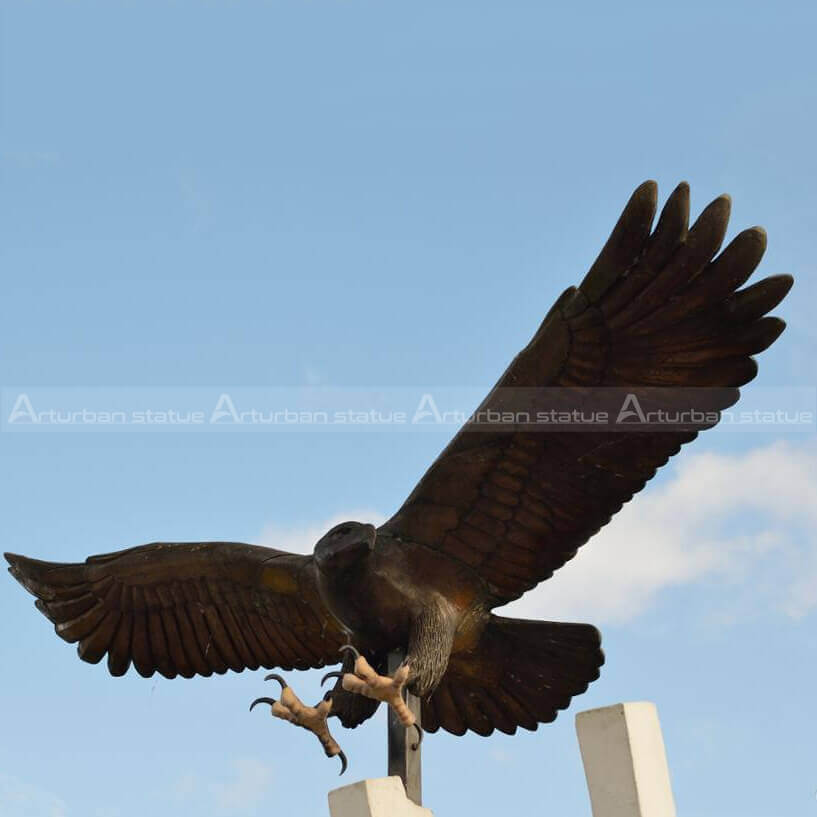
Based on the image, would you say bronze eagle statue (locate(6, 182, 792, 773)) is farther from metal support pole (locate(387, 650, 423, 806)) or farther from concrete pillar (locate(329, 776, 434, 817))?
concrete pillar (locate(329, 776, 434, 817))

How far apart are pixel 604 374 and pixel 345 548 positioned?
1333 mm

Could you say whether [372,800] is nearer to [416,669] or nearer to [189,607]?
[416,669]

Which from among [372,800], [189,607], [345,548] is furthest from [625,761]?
[189,607]

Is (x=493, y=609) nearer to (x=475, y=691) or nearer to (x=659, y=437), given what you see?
(x=475, y=691)

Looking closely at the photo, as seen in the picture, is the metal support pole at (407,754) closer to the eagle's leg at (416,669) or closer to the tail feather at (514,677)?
the eagle's leg at (416,669)

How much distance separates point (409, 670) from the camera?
5.80 m

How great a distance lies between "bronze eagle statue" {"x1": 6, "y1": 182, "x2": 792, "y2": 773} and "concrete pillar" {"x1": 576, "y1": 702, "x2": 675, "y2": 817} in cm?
86

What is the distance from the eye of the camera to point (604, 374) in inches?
234

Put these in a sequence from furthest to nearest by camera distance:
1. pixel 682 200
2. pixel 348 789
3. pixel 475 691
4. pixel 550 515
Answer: pixel 475 691, pixel 550 515, pixel 682 200, pixel 348 789

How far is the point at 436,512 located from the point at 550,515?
0.50 m

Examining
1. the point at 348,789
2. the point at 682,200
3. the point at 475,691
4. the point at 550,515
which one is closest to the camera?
the point at 348,789

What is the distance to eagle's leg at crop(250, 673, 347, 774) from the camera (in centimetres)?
589

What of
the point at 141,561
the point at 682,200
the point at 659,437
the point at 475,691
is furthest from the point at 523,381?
the point at 141,561

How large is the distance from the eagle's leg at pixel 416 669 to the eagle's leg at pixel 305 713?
17 centimetres
